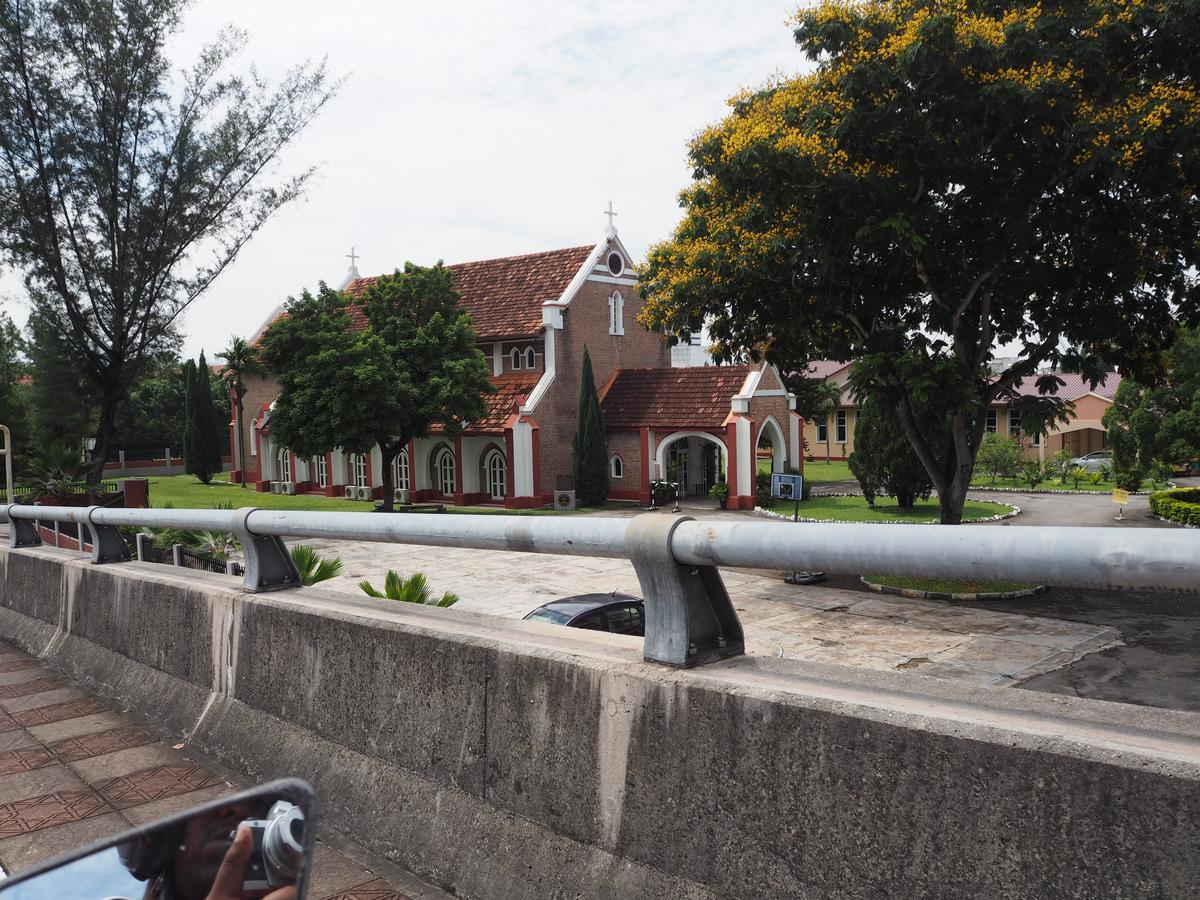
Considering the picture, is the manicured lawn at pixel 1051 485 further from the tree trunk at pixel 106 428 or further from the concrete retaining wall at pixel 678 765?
the concrete retaining wall at pixel 678 765

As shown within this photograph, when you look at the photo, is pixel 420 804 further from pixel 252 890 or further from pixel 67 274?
pixel 67 274

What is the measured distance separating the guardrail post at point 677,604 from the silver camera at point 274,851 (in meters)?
1.85

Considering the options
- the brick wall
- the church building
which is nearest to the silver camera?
the church building

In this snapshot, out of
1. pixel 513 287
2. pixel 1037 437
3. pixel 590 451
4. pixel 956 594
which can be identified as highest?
pixel 513 287

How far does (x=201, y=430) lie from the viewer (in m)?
58.0

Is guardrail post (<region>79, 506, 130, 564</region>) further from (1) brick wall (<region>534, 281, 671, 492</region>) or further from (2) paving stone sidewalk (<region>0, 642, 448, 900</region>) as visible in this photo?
(1) brick wall (<region>534, 281, 671, 492</region>)

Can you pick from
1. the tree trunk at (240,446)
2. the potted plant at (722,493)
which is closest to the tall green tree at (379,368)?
the potted plant at (722,493)

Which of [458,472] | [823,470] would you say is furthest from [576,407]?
[823,470]

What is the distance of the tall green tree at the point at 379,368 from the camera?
110 ft

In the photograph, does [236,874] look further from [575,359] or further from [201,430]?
[201,430]

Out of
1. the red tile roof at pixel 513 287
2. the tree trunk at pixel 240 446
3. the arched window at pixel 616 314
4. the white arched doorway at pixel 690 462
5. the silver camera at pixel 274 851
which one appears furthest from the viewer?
the tree trunk at pixel 240 446

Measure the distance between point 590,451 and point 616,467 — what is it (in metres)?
1.64

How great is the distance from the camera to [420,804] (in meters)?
3.94

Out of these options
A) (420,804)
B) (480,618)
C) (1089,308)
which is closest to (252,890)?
(420,804)
